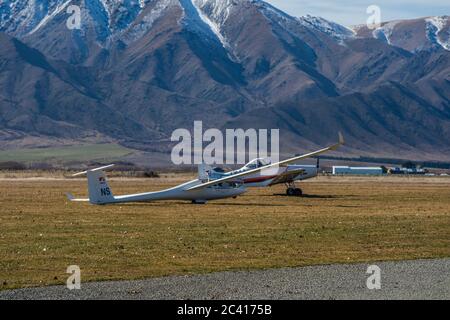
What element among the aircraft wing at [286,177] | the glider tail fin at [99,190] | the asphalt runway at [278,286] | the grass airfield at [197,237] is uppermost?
the aircraft wing at [286,177]

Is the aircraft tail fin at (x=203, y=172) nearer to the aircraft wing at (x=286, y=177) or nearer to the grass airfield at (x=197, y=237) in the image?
the grass airfield at (x=197, y=237)

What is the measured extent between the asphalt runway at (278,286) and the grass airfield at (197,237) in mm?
796

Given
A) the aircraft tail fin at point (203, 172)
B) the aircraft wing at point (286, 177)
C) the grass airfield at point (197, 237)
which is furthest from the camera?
the aircraft wing at point (286, 177)

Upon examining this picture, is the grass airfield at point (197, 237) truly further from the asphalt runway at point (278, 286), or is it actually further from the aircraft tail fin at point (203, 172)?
the aircraft tail fin at point (203, 172)

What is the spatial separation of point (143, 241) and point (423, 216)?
13013 millimetres

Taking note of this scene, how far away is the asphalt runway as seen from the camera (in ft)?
60.1

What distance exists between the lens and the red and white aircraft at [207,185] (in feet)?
130

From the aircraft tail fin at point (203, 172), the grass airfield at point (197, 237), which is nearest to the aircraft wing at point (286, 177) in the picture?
the aircraft tail fin at point (203, 172)

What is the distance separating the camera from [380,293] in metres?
18.6

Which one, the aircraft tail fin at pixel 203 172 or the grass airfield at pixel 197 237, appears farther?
the aircraft tail fin at pixel 203 172

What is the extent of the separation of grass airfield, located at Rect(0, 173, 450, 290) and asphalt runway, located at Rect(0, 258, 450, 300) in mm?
796

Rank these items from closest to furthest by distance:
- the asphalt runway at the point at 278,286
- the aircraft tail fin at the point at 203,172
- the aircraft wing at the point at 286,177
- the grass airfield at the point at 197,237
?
the asphalt runway at the point at 278,286
the grass airfield at the point at 197,237
the aircraft tail fin at the point at 203,172
the aircraft wing at the point at 286,177

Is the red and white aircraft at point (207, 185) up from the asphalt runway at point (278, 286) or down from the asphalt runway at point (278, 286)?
up
